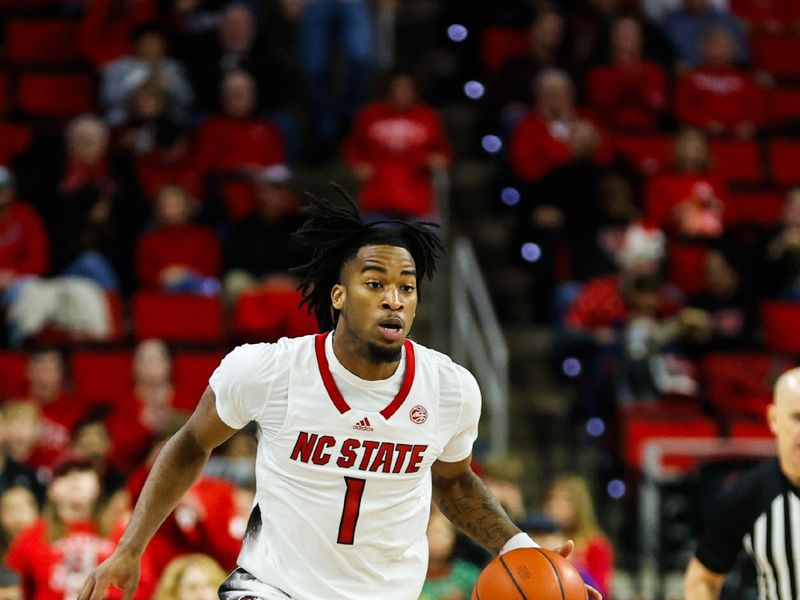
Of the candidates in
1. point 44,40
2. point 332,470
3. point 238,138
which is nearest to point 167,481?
point 332,470

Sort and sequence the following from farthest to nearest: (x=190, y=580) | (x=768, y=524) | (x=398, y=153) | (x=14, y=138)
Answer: (x=14, y=138), (x=398, y=153), (x=190, y=580), (x=768, y=524)

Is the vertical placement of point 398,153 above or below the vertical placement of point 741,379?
above

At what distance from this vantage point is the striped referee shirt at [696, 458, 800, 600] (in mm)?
5492

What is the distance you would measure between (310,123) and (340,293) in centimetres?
801

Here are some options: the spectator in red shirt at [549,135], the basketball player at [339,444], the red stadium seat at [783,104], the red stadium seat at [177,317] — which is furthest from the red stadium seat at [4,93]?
the basketball player at [339,444]

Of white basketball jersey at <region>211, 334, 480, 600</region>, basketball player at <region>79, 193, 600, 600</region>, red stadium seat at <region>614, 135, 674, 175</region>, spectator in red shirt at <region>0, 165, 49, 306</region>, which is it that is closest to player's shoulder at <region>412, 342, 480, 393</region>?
basketball player at <region>79, 193, 600, 600</region>

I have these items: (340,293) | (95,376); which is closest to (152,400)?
(95,376)

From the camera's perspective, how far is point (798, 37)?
14203 millimetres

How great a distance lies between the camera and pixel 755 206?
12.6 meters

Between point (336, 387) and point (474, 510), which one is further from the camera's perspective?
point (474, 510)

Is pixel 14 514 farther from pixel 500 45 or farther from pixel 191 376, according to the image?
pixel 500 45

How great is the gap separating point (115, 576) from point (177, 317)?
18.6ft

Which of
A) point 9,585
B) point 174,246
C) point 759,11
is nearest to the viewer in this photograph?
point 9,585

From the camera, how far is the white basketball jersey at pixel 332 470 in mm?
4840
